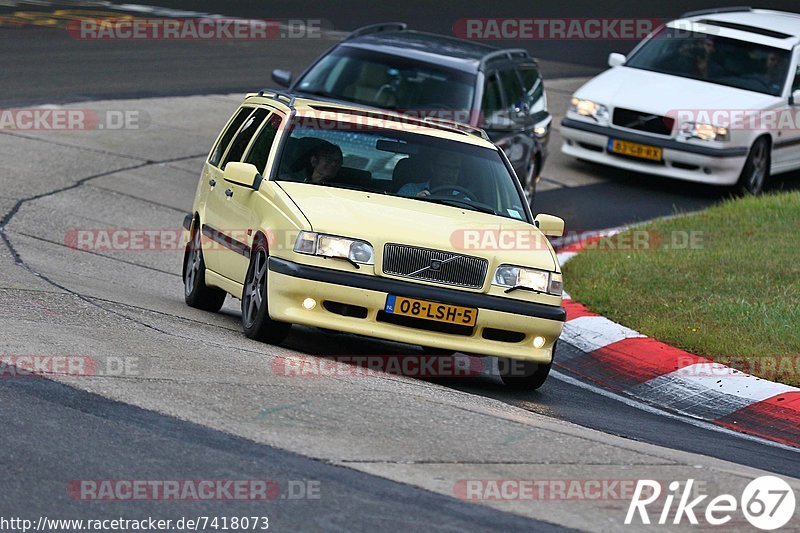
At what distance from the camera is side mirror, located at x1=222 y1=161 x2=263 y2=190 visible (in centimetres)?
913

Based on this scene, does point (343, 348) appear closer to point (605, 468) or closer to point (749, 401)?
point (749, 401)

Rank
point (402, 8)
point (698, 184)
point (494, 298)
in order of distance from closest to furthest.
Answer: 1. point (494, 298)
2. point (698, 184)
3. point (402, 8)

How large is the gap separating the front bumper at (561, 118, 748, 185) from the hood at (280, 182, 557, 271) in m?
8.52

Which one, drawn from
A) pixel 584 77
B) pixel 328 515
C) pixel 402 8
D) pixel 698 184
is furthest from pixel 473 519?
pixel 402 8

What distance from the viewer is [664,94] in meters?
17.8

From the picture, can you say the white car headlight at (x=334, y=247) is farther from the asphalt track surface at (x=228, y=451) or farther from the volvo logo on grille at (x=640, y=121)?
the volvo logo on grille at (x=640, y=121)

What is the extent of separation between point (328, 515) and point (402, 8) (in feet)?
92.6

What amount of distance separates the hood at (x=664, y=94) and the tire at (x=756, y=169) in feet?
1.72

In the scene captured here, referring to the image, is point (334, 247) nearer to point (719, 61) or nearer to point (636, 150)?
point (636, 150)

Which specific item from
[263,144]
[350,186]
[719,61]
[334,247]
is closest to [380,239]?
[334,247]

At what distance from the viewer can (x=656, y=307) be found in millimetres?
11203

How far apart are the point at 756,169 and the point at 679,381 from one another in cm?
908

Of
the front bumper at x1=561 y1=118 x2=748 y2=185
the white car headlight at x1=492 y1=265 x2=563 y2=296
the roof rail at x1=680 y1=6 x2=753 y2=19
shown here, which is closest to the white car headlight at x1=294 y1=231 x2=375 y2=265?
the white car headlight at x1=492 y1=265 x2=563 y2=296

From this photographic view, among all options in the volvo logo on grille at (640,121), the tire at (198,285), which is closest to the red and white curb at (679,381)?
the tire at (198,285)
